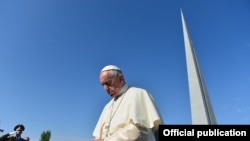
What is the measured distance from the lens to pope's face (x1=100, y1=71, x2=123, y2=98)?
2393 millimetres

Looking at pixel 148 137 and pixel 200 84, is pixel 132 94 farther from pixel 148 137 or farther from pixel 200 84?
pixel 200 84

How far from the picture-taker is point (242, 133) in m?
2.71

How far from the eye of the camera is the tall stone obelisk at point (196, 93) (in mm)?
16047

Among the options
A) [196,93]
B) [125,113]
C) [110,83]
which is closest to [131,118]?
[125,113]

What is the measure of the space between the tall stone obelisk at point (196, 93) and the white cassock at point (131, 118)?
566 inches

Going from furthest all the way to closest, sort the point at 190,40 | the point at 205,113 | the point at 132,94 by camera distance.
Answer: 1. the point at 190,40
2. the point at 205,113
3. the point at 132,94

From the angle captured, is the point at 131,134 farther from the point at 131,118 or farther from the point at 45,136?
the point at 45,136

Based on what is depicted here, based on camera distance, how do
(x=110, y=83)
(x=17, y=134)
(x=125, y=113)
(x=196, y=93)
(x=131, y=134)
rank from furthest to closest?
(x=196, y=93)
(x=17, y=134)
(x=110, y=83)
(x=125, y=113)
(x=131, y=134)

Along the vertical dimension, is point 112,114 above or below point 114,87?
below

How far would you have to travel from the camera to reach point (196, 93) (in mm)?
16875

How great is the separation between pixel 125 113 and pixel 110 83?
0.35 metres

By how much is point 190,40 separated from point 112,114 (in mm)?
17473

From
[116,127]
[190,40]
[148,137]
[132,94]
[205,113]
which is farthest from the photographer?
[190,40]

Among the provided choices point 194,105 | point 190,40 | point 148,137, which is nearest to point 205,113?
point 194,105
